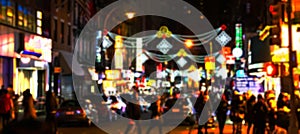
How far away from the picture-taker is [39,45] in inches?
1528

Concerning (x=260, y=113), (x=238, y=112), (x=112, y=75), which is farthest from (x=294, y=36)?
(x=112, y=75)

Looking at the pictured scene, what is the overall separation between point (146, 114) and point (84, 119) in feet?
17.1

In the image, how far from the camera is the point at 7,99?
23.6 metres

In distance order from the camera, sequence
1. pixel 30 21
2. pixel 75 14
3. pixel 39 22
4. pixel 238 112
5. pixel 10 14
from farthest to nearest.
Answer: pixel 75 14, pixel 39 22, pixel 30 21, pixel 10 14, pixel 238 112

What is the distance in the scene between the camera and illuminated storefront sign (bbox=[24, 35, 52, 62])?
3647 cm

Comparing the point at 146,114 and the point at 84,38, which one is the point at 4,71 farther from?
the point at 84,38

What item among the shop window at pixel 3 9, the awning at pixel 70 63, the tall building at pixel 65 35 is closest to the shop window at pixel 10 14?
the shop window at pixel 3 9

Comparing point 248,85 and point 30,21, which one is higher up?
point 30,21

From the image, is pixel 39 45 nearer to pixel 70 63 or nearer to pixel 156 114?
pixel 70 63

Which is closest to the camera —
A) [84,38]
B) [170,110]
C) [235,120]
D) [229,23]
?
[235,120]

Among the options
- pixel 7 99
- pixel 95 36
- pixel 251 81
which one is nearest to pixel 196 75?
pixel 95 36

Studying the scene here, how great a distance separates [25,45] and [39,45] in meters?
2.96

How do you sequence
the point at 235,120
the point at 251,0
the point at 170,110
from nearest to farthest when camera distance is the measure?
the point at 235,120, the point at 170,110, the point at 251,0

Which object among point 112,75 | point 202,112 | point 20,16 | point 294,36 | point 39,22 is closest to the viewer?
point 294,36
